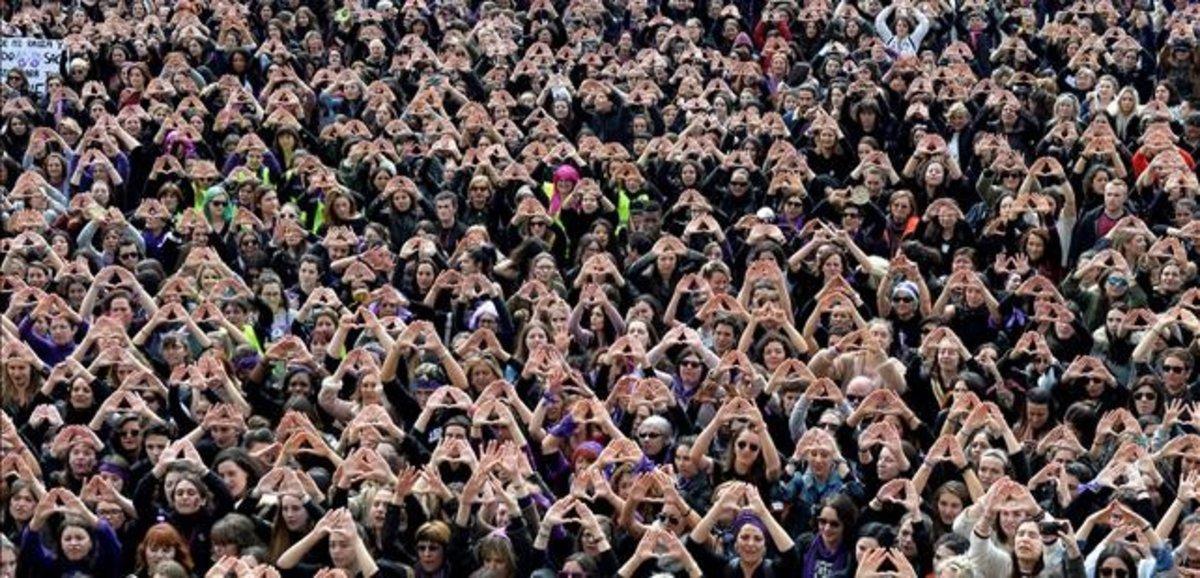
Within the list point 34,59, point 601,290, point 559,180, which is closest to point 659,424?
point 601,290

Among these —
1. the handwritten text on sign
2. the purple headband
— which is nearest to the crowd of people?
the purple headband

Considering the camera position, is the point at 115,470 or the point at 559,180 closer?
the point at 115,470

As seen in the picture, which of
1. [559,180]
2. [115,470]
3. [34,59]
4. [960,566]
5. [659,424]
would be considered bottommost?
[34,59]

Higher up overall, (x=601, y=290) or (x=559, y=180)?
(x=601, y=290)

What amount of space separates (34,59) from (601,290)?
6.59 m

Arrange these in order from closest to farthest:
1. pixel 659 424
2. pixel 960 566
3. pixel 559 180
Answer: pixel 960 566
pixel 659 424
pixel 559 180

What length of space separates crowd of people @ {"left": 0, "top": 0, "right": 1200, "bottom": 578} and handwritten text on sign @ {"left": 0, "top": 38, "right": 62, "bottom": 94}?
0.14 metres

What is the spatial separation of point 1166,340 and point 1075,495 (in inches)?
101

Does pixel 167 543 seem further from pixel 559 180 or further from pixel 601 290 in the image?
pixel 559 180

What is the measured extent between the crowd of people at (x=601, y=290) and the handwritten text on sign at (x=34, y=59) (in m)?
0.14

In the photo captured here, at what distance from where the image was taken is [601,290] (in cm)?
1712

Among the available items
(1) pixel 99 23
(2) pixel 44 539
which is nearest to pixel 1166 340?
(2) pixel 44 539

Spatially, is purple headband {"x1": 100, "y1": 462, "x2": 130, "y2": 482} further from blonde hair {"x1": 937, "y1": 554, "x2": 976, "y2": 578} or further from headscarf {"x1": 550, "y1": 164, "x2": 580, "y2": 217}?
headscarf {"x1": 550, "y1": 164, "x2": 580, "y2": 217}

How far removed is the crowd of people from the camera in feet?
45.4
